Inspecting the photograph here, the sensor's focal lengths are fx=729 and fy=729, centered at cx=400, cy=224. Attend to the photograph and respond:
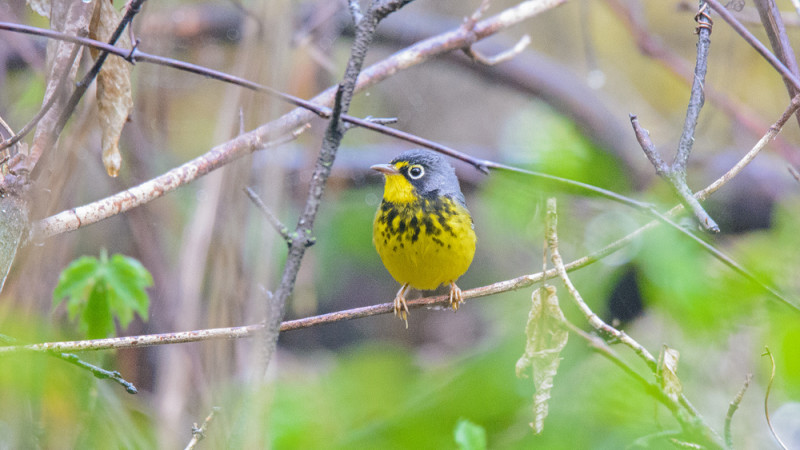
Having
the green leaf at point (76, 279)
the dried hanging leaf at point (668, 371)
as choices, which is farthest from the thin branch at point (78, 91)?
the dried hanging leaf at point (668, 371)

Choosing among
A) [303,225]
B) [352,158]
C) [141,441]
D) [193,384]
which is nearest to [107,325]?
[141,441]

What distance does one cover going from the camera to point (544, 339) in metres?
2.22

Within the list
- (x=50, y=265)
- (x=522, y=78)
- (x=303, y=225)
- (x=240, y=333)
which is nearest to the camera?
(x=303, y=225)

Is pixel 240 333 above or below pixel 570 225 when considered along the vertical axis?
below

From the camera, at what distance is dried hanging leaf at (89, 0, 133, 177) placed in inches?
92.8

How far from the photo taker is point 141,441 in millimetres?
3211

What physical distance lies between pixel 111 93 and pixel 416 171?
6.74 feet

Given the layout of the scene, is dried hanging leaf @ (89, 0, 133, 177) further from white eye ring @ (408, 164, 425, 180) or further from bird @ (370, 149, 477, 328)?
white eye ring @ (408, 164, 425, 180)

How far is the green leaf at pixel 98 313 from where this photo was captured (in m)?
2.95

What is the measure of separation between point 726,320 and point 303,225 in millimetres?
1253

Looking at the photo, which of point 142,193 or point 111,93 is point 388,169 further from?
point 111,93

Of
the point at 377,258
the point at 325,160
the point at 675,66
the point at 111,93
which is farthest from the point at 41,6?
the point at 377,258

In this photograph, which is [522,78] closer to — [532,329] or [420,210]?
[420,210]

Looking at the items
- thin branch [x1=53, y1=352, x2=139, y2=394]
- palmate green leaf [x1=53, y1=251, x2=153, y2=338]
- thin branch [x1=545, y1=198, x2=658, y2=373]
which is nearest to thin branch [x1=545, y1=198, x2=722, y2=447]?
thin branch [x1=545, y1=198, x2=658, y2=373]
